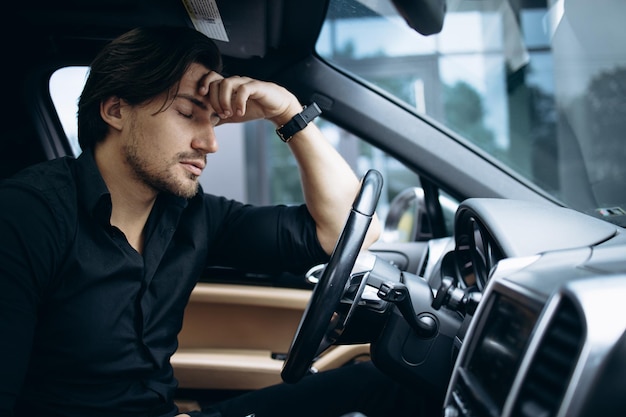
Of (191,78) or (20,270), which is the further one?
(191,78)

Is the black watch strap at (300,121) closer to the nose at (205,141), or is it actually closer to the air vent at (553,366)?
the nose at (205,141)

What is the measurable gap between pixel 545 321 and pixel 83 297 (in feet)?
3.06

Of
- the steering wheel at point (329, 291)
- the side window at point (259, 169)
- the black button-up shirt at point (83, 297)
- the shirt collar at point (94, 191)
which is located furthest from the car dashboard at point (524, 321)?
the side window at point (259, 169)

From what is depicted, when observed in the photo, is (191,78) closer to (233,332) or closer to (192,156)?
(192,156)

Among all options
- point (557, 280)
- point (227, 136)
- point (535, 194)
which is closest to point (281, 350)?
point (535, 194)

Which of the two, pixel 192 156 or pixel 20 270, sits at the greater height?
pixel 192 156

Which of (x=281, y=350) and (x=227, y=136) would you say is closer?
(x=281, y=350)

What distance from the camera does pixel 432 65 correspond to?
200 centimetres

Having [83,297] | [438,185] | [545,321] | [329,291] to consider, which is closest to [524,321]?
[545,321]

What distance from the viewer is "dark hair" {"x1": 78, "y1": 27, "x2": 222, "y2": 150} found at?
4.98 ft

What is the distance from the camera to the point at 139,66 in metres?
1.53

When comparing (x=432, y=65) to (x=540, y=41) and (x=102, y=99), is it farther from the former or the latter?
(x=102, y=99)

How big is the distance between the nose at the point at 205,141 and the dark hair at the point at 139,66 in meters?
0.13

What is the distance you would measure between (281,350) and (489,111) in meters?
1.23
